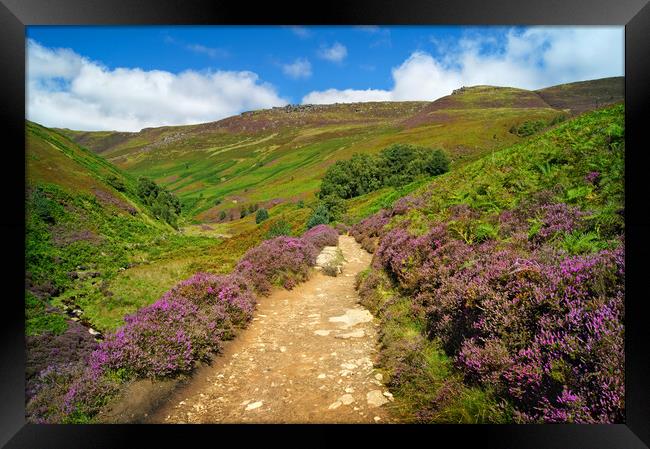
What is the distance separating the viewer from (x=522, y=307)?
3787 millimetres

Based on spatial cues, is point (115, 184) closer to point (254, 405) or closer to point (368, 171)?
point (254, 405)

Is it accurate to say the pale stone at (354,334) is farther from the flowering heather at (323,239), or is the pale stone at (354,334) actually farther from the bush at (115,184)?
the bush at (115,184)

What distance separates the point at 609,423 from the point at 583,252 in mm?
1994

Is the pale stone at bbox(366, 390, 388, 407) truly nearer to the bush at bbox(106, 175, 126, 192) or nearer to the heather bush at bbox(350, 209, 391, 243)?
the heather bush at bbox(350, 209, 391, 243)

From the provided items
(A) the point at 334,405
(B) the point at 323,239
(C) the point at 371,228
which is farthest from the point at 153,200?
(A) the point at 334,405

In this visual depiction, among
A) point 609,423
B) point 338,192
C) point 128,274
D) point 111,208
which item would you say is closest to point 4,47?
point 609,423

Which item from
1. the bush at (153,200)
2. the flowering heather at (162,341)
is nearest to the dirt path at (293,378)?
the flowering heather at (162,341)

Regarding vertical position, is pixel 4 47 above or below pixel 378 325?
above

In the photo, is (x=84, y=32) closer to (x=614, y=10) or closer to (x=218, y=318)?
(x=218, y=318)

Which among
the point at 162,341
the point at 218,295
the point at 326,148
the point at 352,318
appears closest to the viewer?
the point at 162,341

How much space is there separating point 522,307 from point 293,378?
10.9 ft

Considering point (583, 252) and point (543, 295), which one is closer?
point (543, 295)

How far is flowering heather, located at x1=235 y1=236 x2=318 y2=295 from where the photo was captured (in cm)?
991

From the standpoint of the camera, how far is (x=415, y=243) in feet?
26.7
